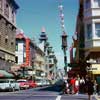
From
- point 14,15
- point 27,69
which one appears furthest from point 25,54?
point 14,15

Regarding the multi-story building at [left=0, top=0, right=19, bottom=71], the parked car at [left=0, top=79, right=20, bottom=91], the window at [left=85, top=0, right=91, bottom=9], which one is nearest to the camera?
the window at [left=85, top=0, right=91, bottom=9]

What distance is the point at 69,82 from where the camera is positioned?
42.4 meters

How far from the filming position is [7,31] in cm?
7750

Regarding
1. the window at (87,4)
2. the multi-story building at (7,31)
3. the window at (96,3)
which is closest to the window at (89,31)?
the window at (96,3)

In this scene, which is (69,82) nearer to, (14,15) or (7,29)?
(7,29)

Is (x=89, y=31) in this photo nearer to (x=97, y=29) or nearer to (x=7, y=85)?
(x=97, y=29)

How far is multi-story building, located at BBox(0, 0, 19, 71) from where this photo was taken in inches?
2847

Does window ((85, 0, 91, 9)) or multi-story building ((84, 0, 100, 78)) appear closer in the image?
multi-story building ((84, 0, 100, 78))

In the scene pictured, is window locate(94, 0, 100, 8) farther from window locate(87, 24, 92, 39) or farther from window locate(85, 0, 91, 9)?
window locate(87, 24, 92, 39)

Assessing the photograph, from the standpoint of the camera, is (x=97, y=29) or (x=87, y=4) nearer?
(x=97, y=29)

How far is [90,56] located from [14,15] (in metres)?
39.5

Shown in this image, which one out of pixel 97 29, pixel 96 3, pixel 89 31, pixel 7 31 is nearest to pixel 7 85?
pixel 89 31

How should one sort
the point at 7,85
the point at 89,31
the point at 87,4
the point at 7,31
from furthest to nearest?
the point at 7,31, the point at 7,85, the point at 87,4, the point at 89,31

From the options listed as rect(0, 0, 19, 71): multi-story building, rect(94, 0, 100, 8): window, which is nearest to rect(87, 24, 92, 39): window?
rect(94, 0, 100, 8): window
